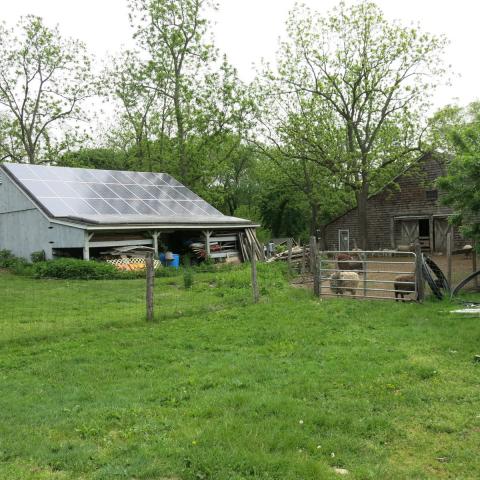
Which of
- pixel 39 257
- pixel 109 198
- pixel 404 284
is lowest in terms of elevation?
pixel 404 284

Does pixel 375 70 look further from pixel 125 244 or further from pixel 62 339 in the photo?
pixel 62 339

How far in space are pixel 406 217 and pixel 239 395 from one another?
29.9 meters

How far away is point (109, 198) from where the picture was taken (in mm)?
25656

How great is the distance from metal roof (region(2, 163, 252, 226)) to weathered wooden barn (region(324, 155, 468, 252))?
10.3m

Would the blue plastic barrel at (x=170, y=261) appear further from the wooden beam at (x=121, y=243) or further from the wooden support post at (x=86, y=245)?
the wooden support post at (x=86, y=245)

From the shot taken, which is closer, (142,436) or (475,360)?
(142,436)

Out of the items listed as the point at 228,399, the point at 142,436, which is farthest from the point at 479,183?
the point at 142,436

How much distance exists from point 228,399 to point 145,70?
34585 millimetres

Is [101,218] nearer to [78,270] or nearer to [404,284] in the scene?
[78,270]

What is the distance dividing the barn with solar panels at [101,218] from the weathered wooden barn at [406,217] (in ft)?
28.9

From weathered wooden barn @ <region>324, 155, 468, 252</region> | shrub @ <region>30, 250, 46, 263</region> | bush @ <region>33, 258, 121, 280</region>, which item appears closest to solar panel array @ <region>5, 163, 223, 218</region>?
shrub @ <region>30, 250, 46, 263</region>

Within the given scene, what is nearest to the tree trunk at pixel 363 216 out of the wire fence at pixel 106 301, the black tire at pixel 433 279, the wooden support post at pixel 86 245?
the wire fence at pixel 106 301

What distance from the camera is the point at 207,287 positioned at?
16484 millimetres

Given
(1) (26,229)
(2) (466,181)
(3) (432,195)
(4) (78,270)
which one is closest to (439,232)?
(3) (432,195)
